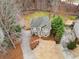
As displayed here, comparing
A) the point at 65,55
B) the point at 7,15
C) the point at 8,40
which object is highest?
the point at 7,15

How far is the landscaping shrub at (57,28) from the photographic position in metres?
10.1

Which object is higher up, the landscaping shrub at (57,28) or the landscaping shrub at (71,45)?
the landscaping shrub at (57,28)

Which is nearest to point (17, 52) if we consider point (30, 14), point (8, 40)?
point (8, 40)

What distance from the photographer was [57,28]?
10.1 m

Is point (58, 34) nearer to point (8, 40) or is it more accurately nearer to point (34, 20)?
point (34, 20)

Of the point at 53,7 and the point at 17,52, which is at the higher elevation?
the point at 53,7

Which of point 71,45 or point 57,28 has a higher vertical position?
point 57,28

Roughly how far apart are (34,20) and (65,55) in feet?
6.90

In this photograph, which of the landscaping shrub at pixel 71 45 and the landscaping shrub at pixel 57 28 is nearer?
the landscaping shrub at pixel 71 45

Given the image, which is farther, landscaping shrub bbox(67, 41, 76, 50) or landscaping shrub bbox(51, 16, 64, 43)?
landscaping shrub bbox(51, 16, 64, 43)

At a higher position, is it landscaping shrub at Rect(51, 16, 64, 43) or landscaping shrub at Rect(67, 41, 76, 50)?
landscaping shrub at Rect(51, 16, 64, 43)

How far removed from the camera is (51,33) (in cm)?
1030

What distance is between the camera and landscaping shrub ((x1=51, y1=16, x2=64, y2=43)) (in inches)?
396

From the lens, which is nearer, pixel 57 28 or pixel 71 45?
pixel 71 45
